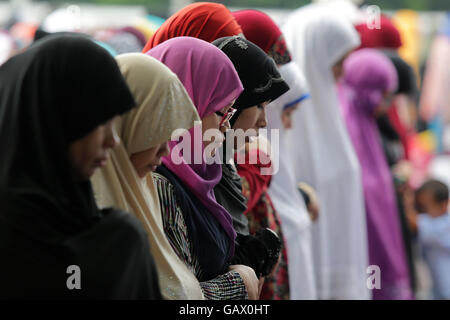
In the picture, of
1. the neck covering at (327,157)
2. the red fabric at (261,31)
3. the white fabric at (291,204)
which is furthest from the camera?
the neck covering at (327,157)

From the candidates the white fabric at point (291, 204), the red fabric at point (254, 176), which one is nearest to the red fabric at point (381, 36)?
the white fabric at point (291, 204)

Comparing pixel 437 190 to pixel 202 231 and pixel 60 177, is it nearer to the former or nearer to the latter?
pixel 202 231

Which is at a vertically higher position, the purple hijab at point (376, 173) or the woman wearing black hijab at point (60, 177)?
the purple hijab at point (376, 173)

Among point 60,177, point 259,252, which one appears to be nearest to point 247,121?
point 259,252

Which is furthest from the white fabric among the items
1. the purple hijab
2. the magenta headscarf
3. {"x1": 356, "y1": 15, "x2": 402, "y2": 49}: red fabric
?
{"x1": 356, "y1": 15, "x2": 402, "y2": 49}: red fabric

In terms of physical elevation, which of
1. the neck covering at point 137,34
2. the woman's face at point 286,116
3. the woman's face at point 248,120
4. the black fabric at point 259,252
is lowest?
the black fabric at point 259,252

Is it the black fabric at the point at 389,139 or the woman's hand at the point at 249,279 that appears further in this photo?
the black fabric at the point at 389,139

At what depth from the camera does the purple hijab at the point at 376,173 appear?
4.24 m

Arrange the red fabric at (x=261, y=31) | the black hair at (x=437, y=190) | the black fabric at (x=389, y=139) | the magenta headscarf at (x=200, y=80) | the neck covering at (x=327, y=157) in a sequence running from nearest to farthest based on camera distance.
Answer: the magenta headscarf at (x=200, y=80)
the red fabric at (x=261, y=31)
the neck covering at (x=327, y=157)
the black fabric at (x=389, y=139)
the black hair at (x=437, y=190)

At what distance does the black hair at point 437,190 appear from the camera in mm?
4953

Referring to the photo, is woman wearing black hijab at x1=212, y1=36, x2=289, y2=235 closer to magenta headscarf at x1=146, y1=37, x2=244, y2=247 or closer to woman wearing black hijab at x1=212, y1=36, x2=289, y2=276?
woman wearing black hijab at x1=212, y1=36, x2=289, y2=276

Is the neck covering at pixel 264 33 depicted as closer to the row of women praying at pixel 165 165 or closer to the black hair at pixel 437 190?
the row of women praying at pixel 165 165

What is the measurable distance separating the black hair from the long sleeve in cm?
325

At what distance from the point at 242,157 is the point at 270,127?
0.38 m
